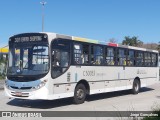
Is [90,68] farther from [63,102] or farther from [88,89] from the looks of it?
[63,102]

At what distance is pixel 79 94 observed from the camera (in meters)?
14.5

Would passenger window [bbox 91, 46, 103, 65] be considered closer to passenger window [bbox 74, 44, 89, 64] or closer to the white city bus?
the white city bus

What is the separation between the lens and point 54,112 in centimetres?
1207

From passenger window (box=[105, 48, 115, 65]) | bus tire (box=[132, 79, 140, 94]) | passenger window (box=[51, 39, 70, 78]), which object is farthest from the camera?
bus tire (box=[132, 79, 140, 94])

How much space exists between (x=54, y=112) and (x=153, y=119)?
4.74m

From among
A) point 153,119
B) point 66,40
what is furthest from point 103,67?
point 153,119

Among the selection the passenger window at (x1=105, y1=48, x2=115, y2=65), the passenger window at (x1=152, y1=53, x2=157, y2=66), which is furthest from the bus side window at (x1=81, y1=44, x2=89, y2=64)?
the passenger window at (x1=152, y1=53, x2=157, y2=66)

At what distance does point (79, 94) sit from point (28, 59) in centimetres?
290

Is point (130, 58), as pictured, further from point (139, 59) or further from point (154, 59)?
point (154, 59)

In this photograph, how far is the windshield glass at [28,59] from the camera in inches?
501

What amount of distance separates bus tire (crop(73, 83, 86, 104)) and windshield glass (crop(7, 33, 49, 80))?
222 centimetres

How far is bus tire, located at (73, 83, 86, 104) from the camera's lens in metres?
14.2

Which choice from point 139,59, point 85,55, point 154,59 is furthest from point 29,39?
point 154,59

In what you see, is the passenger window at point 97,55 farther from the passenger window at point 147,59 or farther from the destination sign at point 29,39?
the passenger window at point 147,59
